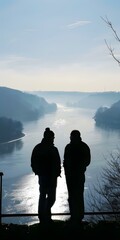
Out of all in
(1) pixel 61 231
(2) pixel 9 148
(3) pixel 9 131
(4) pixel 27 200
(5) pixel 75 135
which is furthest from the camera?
(3) pixel 9 131

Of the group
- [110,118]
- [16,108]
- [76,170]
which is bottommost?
[76,170]

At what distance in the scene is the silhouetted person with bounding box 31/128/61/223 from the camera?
4301 mm

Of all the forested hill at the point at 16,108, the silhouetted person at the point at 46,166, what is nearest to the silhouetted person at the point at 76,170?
the silhouetted person at the point at 46,166

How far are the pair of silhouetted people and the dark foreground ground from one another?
0.52 feet

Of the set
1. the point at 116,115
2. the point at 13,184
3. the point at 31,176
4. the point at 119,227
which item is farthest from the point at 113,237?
the point at 116,115

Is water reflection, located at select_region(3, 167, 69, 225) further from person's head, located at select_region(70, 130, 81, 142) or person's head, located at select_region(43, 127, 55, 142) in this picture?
person's head, located at select_region(70, 130, 81, 142)

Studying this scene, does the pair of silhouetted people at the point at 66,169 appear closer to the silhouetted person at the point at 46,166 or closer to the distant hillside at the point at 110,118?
the silhouetted person at the point at 46,166

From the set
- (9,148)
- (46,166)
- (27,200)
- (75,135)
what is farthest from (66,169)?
(9,148)

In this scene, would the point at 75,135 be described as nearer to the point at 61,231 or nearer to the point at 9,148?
the point at 61,231

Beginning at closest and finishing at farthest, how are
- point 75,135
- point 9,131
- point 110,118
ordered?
point 75,135
point 9,131
point 110,118

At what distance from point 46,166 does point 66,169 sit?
24 cm

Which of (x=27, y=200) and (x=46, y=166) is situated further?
(x=27, y=200)

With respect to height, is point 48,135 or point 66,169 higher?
point 48,135

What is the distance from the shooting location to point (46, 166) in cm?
432
